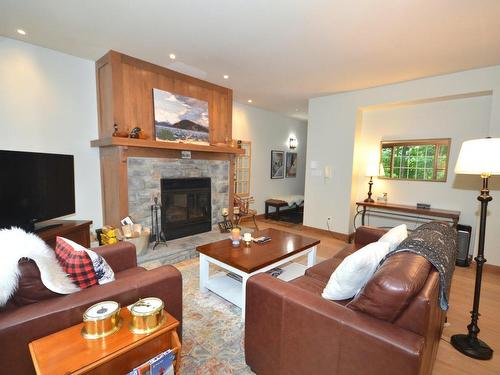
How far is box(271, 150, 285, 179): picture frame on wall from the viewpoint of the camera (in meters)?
6.44

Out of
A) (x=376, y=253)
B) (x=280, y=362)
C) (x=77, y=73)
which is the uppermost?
(x=77, y=73)

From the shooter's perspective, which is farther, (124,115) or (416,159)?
(416,159)

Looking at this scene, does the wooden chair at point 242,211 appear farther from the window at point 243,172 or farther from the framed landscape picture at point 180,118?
the framed landscape picture at point 180,118

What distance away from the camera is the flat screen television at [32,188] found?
7.44ft

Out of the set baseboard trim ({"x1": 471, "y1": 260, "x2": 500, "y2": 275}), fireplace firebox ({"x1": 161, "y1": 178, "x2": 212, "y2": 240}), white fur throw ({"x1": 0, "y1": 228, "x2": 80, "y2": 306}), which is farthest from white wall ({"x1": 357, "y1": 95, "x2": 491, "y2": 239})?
white fur throw ({"x1": 0, "y1": 228, "x2": 80, "y2": 306})

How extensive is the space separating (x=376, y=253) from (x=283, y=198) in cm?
487

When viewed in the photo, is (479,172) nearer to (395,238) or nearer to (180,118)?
(395,238)

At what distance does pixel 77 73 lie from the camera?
330 centimetres

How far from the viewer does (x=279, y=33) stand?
2.51 metres

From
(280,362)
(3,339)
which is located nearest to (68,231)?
(3,339)

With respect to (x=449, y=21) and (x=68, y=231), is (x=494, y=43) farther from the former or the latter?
(x=68, y=231)

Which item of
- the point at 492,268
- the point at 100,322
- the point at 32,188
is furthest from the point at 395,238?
the point at 32,188

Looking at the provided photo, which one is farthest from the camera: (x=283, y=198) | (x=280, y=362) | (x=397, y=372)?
(x=283, y=198)

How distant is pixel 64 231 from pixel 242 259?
6.30 ft
